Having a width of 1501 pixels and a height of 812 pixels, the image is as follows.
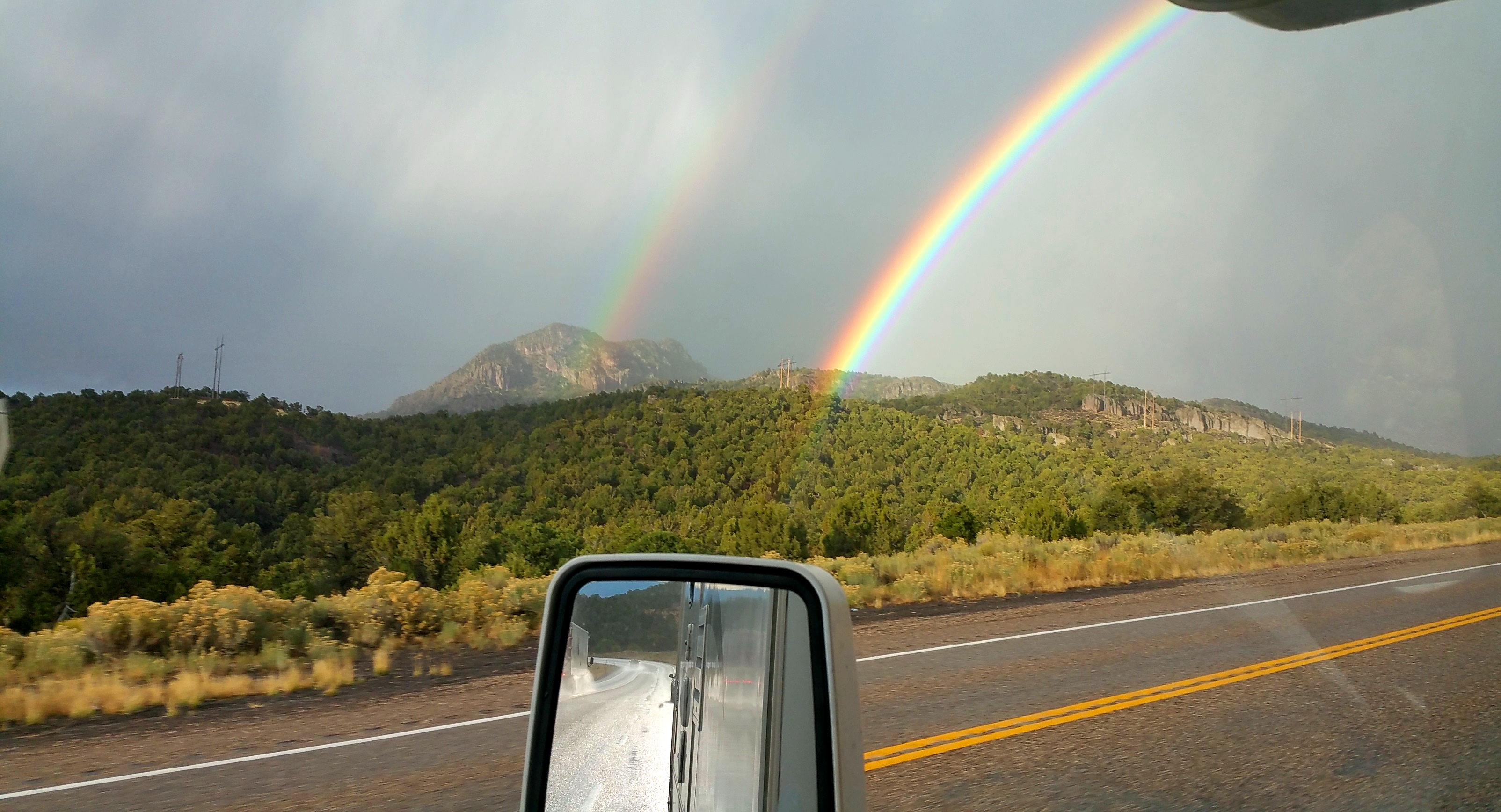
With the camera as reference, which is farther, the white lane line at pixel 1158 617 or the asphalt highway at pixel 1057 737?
the white lane line at pixel 1158 617

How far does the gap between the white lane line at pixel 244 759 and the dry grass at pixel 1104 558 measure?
21.8 ft

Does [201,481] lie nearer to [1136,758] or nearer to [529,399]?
[529,399]

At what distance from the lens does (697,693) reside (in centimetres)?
156

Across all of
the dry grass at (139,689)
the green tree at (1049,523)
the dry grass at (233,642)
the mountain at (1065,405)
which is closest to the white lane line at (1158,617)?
the dry grass at (233,642)

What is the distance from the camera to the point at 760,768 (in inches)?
61.0

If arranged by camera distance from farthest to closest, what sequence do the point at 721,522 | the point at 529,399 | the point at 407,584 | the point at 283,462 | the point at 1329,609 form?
the point at 529,399 → the point at 283,462 → the point at 721,522 → the point at 1329,609 → the point at 407,584

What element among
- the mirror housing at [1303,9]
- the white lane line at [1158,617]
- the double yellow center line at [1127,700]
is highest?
the mirror housing at [1303,9]

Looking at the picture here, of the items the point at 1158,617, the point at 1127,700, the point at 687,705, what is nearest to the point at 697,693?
the point at 687,705

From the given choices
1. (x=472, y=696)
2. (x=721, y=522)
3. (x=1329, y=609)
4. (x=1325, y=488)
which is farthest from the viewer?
(x=721, y=522)

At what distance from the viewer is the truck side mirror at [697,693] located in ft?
4.69

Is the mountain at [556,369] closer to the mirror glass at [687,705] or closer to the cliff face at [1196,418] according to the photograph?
the cliff face at [1196,418]

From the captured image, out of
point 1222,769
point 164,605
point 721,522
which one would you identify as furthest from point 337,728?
point 721,522

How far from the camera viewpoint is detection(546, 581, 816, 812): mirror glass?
1.52 metres

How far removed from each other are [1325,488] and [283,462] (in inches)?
1928
